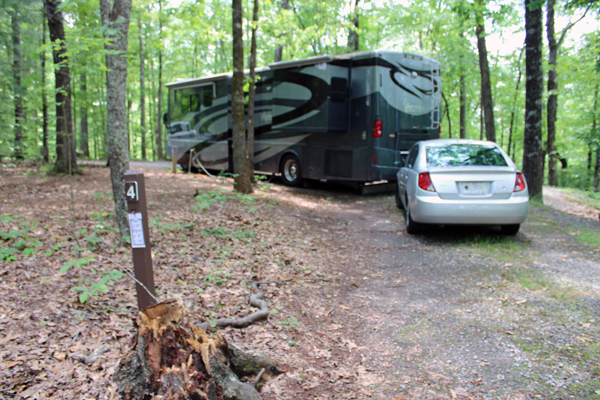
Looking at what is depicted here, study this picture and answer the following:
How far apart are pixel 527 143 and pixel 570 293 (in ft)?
21.8

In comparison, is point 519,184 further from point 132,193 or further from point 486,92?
point 486,92

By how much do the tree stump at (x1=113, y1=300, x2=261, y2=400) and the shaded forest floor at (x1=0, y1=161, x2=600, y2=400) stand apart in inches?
8.0

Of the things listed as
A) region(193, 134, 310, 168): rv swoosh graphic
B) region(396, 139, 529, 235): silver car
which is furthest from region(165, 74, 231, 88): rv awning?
region(396, 139, 529, 235): silver car

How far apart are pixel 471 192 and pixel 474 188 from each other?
8 cm

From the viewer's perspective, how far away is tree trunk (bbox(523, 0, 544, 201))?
9734mm

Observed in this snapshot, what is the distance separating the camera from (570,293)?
452cm

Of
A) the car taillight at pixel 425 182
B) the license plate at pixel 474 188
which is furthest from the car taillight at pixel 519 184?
the car taillight at pixel 425 182

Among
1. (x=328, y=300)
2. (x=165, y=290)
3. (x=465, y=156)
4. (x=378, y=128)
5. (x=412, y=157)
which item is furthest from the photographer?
(x=378, y=128)

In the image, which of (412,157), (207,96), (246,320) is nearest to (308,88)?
(412,157)

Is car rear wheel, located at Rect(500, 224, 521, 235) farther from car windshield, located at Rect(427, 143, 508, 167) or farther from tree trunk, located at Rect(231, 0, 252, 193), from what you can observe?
tree trunk, located at Rect(231, 0, 252, 193)

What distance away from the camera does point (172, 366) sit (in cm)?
241

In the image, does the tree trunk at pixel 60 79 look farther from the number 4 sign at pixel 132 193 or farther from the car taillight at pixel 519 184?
the car taillight at pixel 519 184

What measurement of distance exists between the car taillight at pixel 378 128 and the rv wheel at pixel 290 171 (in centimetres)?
289

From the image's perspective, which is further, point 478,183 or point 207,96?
point 207,96
